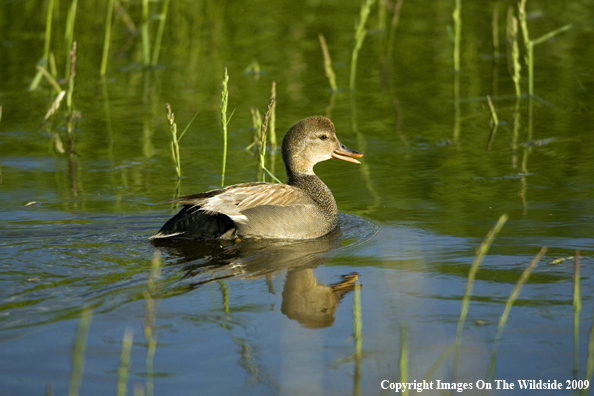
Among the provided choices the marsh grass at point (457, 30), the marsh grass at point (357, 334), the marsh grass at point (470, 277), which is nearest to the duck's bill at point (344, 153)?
the marsh grass at point (457, 30)

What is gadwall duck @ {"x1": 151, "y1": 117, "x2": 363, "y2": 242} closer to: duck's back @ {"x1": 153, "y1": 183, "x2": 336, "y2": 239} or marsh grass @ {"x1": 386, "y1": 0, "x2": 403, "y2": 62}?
duck's back @ {"x1": 153, "y1": 183, "x2": 336, "y2": 239}

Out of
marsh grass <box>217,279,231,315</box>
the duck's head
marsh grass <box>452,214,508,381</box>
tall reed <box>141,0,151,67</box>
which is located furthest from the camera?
tall reed <box>141,0,151,67</box>

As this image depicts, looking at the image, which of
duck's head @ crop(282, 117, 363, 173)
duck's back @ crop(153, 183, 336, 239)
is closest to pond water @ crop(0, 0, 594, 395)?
duck's back @ crop(153, 183, 336, 239)

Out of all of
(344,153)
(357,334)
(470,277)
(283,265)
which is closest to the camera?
(357,334)

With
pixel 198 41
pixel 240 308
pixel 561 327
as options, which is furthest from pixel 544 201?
pixel 198 41

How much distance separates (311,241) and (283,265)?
955 mm

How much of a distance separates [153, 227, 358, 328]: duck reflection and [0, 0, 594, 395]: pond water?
0.03 metres

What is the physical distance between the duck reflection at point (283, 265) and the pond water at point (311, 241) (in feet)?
0.11

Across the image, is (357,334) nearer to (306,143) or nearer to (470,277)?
(470,277)

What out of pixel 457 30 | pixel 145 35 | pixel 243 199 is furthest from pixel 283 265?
pixel 145 35

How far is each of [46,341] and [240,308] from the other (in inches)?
51.5

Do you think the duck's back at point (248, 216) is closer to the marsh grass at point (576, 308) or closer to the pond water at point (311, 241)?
the pond water at point (311, 241)

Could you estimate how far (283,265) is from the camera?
22.5 ft

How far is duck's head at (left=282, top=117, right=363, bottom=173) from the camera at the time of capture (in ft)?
28.7
